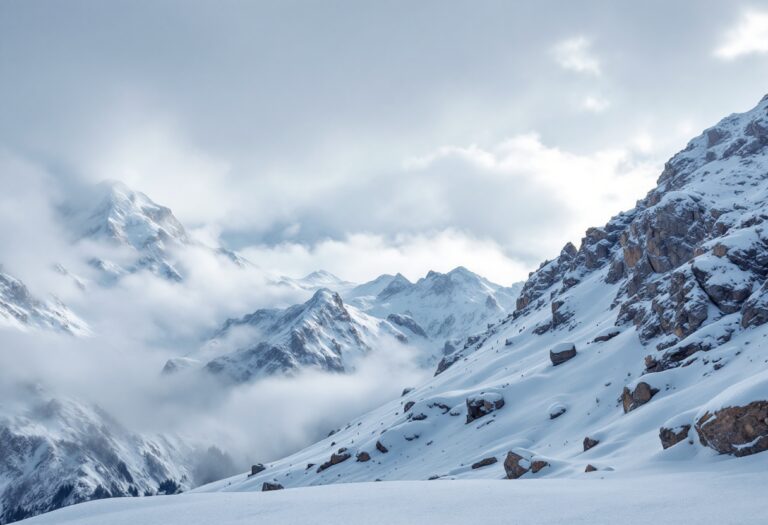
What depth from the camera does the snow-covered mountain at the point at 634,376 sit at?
26.2m

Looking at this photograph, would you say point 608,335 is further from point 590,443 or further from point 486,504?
point 486,504

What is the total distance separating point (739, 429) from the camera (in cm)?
2062

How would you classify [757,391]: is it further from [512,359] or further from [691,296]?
[512,359]

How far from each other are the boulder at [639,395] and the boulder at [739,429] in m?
18.9

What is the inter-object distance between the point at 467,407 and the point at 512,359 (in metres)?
21.2

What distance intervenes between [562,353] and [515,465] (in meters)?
34.1

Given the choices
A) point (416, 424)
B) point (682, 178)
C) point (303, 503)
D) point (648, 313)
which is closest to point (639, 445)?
point (303, 503)

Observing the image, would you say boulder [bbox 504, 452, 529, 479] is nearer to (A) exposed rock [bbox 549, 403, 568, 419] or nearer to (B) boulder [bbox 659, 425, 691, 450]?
(B) boulder [bbox 659, 425, 691, 450]

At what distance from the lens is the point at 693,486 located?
17688 millimetres

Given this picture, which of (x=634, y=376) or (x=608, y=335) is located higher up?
(x=608, y=335)

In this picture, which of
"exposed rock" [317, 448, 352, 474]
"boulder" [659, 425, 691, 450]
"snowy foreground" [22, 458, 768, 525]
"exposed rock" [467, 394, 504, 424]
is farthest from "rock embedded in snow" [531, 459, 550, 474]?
"exposed rock" [317, 448, 352, 474]

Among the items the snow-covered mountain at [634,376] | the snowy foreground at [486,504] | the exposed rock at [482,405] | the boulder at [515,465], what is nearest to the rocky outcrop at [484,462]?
the snow-covered mountain at [634,376]

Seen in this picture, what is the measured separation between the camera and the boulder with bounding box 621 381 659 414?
40.0m

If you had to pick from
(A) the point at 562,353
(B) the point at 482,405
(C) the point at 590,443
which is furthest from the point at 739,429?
(A) the point at 562,353
